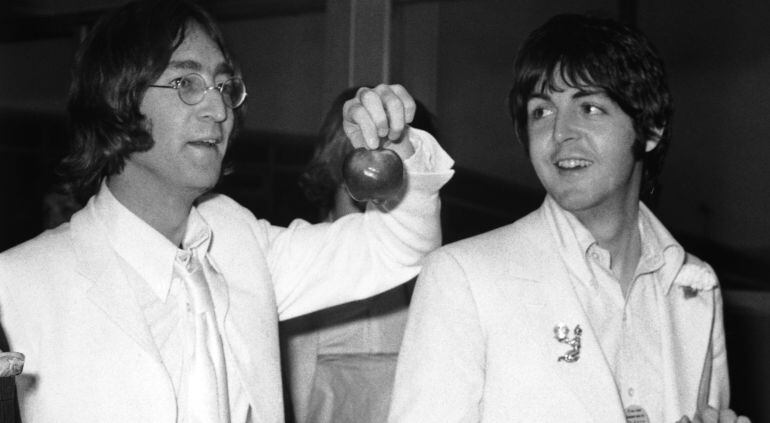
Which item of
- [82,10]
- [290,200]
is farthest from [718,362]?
[82,10]

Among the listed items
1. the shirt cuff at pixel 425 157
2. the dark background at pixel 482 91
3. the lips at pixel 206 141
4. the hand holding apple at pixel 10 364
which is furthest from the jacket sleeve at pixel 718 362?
the dark background at pixel 482 91

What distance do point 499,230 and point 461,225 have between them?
342 centimetres

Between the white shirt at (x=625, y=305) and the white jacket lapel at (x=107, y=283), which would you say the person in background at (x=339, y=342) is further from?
the white jacket lapel at (x=107, y=283)

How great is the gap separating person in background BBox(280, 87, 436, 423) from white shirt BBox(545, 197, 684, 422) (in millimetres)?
686

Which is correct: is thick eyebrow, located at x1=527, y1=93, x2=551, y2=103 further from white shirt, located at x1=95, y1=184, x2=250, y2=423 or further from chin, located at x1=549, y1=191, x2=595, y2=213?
white shirt, located at x1=95, y1=184, x2=250, y2=423

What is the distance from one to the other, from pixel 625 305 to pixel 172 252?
0.96m

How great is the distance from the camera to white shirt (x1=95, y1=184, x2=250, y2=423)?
1818 mm

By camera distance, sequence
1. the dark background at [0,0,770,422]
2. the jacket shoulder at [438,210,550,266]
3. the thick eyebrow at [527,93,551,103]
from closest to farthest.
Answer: the jacket shoulder at [438,210,550,266] < the thick eyebrow at [527,93,551,103] < the dark background at [0,0,770,422]

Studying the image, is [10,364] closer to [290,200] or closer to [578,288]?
[578,288]

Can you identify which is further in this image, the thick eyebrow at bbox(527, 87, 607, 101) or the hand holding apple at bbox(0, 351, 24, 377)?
the thick eyebrow at bbox(527, 87, 607, 101)

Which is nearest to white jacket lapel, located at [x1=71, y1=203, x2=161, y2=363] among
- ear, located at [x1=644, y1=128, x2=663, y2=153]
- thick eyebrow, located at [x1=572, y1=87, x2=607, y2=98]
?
thick eyebrow, located at [x1=572, y1=87, x2=607, y2=98]

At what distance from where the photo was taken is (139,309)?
1.81 m

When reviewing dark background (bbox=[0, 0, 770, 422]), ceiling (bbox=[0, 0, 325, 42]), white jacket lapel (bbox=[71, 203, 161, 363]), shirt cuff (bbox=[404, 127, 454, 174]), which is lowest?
white jacket lapel (bbox=[71, 203, 161, 363])

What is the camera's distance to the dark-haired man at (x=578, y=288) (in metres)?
1.79
